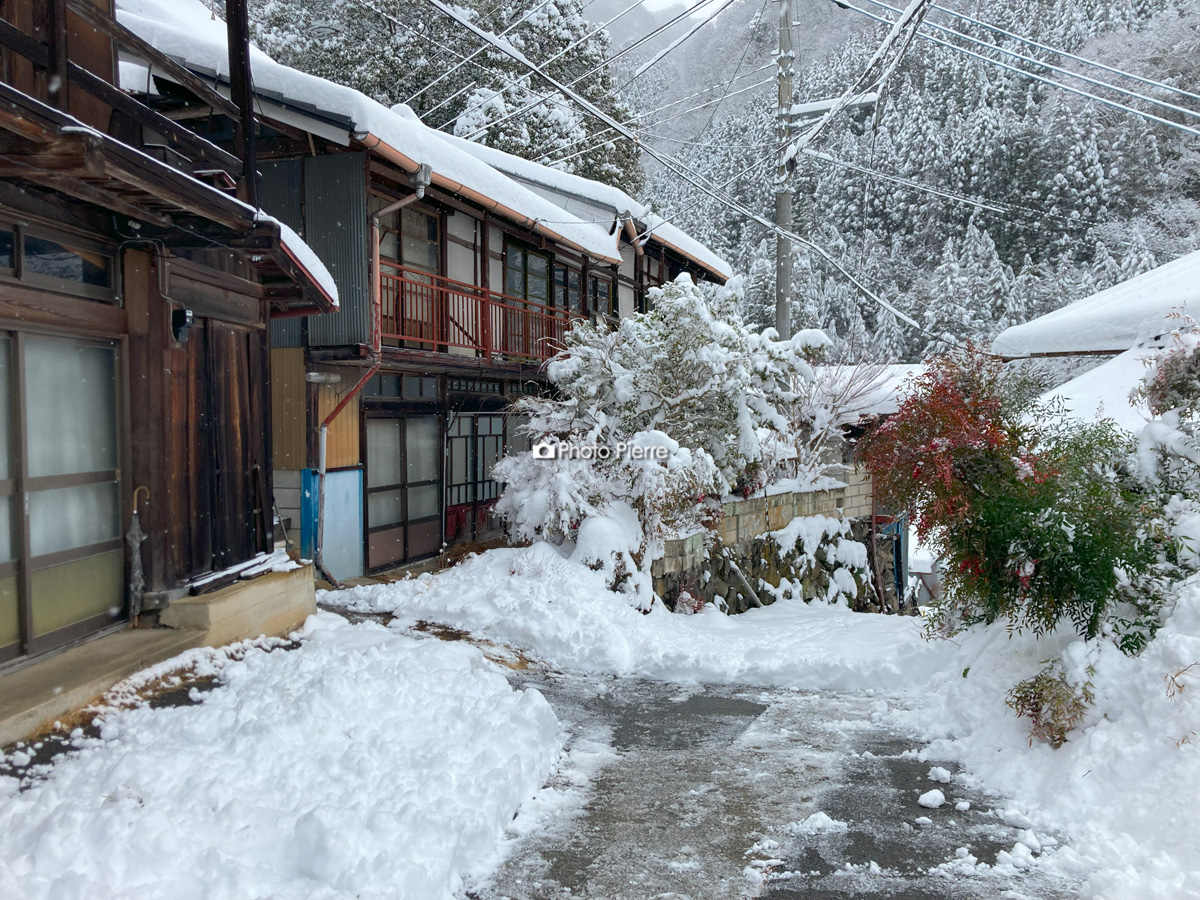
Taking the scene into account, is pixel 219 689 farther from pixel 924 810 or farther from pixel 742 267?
pixel 742 267

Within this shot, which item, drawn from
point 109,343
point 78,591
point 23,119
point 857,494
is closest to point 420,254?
point 109,343

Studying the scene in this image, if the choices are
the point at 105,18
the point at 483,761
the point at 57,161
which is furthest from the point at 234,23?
the point at 483,761

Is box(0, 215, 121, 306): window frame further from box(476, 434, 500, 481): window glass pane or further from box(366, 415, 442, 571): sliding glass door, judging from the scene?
box(476, 434, 500, 481): window glass pane

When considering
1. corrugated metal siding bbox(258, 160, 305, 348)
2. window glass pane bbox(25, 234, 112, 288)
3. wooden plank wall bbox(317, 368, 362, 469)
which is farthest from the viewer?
corrugated metal siding bbox(258, 160, 305, 348)

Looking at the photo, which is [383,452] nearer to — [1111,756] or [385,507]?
[385,507]

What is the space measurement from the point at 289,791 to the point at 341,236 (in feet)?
28.9

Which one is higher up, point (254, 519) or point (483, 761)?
point (254, 519)

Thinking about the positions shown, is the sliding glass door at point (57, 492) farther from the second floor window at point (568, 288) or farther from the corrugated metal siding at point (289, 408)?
the second floor window at point (568, 288)

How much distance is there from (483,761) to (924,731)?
346 cm

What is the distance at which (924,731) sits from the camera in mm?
6223

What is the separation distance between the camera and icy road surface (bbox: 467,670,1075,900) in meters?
4.07

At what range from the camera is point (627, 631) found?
8984mm

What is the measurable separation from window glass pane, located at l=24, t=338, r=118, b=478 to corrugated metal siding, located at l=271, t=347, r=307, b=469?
537 centimetres

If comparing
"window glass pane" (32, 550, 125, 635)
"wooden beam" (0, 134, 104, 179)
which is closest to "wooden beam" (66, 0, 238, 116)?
"wooden beam" (0, 134, 104, 179)
